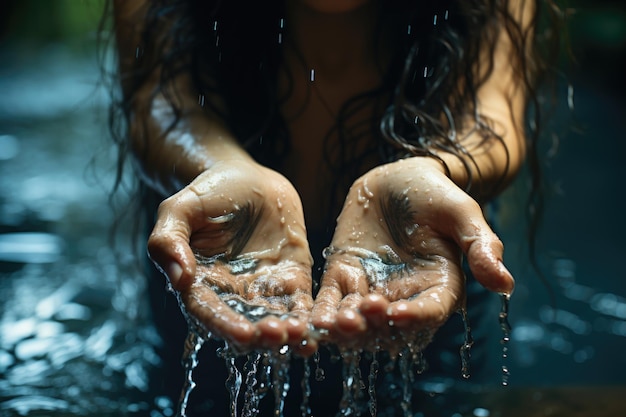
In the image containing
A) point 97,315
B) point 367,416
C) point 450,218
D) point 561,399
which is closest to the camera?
point 450,218

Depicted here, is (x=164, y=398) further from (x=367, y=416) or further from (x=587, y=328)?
(x=587, y=328)

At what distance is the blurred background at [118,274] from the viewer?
2.46 m

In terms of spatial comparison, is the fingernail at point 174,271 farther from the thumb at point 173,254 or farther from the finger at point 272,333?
the finger at point 272,333

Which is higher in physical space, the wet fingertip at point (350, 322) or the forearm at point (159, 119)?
the wet fingertip at point (350, 322)

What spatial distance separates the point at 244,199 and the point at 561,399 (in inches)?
49.4

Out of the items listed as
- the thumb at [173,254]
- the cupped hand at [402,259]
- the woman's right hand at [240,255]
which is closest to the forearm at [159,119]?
the woman's right hand at [240,255]

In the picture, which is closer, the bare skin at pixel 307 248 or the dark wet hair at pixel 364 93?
the bare skin at pixel 307 248

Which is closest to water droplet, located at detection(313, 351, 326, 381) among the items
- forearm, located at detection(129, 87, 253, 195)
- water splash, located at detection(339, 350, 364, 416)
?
water splash, located at detection(339, 350, 364, 416)

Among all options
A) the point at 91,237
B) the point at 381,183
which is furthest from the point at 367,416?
the point at 91,237

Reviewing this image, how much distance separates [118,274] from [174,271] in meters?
2.13

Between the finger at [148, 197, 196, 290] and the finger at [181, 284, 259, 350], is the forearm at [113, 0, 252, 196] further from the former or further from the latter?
the finger at [181, 284, 259, 350]

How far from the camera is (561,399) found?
2.27 m

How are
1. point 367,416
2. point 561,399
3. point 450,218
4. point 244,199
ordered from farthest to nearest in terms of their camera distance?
point 561,399 < point 367,416 < point 244,199 < point 450,218

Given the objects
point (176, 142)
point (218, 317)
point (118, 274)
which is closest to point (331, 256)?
point (218, 317)
